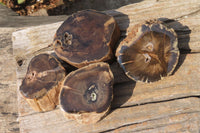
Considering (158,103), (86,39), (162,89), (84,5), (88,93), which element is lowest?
(158,103)

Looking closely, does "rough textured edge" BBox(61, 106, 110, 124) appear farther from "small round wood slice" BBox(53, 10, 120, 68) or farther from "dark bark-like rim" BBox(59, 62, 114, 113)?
"small round wood slice" BBox(53, 10, 120, 68)

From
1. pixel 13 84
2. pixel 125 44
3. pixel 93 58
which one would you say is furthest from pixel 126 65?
pixel 13 84

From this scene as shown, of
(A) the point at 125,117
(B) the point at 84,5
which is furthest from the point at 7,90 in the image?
(B) the point at 84,5

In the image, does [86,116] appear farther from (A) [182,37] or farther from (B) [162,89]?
(A) [182,37]

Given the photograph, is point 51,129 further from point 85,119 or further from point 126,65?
point 126,65

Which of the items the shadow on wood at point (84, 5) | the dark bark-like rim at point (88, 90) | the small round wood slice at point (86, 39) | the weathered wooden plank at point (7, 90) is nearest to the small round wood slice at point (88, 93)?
the dark bark-like rim at point (88, 90)

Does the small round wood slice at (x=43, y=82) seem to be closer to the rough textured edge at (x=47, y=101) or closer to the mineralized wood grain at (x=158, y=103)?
the rough textured edge at (x=47, y=101)

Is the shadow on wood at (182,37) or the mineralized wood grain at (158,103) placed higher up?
the shadow on wood at (182,37)
